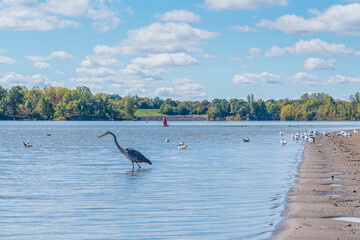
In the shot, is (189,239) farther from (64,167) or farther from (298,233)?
(64,167)

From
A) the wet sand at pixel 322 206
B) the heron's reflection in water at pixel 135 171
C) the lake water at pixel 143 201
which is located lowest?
the heron's reflection in water at pixel 135 171

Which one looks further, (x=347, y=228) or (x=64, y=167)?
(x=64, y=167)

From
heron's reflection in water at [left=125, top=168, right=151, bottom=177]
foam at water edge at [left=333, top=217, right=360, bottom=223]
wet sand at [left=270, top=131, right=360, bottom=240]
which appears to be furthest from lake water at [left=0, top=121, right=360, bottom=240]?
foam at water edge at [left=333, top=217, right=360, bottom=223]

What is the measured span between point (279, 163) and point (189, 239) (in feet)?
59.7

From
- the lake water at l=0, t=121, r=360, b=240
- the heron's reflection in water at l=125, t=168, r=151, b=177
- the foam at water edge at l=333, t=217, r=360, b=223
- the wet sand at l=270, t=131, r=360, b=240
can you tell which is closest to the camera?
the wet sand at l=270, t=131, r=360, b=240

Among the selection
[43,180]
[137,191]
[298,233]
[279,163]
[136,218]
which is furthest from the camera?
[279,163]

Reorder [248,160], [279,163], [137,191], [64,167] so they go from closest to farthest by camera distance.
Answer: [137,191], [64,167], [279,163], [248,160]

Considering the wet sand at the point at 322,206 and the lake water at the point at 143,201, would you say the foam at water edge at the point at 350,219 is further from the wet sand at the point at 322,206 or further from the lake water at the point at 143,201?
the lake water at the point at 143,201

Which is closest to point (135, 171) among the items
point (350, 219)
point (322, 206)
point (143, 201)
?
point (143, 201)

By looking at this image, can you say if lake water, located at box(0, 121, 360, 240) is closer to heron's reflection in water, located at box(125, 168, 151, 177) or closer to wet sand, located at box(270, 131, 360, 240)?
heron's reflection in water, located at box(125, 168, 151, 177)

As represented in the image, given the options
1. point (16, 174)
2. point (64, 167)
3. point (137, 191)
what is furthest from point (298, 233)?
point (64, 167)

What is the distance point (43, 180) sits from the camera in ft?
65.1

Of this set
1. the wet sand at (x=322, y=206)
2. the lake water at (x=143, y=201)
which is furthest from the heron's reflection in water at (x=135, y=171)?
the wet sand at (x=322, y=206)

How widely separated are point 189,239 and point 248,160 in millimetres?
19833
